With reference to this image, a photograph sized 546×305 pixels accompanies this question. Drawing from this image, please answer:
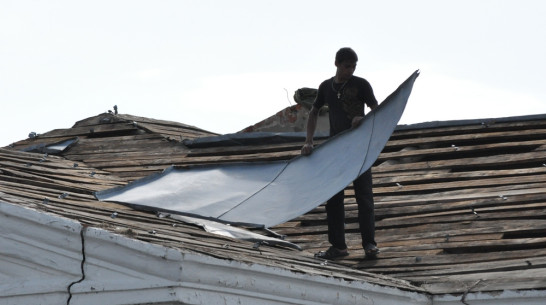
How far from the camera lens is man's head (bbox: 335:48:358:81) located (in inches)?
360

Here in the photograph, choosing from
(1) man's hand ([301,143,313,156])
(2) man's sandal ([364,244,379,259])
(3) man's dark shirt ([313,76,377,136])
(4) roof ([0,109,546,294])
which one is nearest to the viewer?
(4) roof ([0,109,546,294])

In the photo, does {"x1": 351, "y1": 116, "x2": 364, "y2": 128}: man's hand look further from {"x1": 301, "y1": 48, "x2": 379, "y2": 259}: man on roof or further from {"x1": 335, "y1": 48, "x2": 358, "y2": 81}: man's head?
{"x1": 335, "y1": 48, "x2": 358, "y2": 81}: man's head

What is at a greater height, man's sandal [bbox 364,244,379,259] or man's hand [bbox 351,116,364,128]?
man's hand [bbox 351,116,364,128]

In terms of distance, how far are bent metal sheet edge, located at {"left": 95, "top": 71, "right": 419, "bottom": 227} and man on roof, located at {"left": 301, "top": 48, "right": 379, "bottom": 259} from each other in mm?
97

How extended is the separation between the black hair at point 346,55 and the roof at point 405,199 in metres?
1.45

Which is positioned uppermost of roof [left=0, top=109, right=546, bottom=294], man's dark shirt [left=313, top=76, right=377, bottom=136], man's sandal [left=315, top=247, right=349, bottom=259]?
man's dark shirt [left=313, top=76, right=377, bottom=136]

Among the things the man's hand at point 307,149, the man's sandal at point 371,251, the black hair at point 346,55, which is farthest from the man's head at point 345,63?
the man's sandal at point 371,251

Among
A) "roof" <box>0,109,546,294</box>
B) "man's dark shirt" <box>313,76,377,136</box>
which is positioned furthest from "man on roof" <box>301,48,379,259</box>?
"roof" <box>0,109,546,294</box>

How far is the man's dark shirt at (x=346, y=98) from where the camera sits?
9320 mm

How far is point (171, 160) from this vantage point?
12922mm

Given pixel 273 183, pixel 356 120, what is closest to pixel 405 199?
pixel 273 183

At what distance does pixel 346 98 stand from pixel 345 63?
0.98 feet

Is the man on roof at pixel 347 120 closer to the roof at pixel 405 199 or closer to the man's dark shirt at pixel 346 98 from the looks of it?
the man's dark shirt at pixel 346 98

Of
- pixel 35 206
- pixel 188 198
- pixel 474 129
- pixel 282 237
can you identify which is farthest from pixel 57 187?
pixel 474 129
